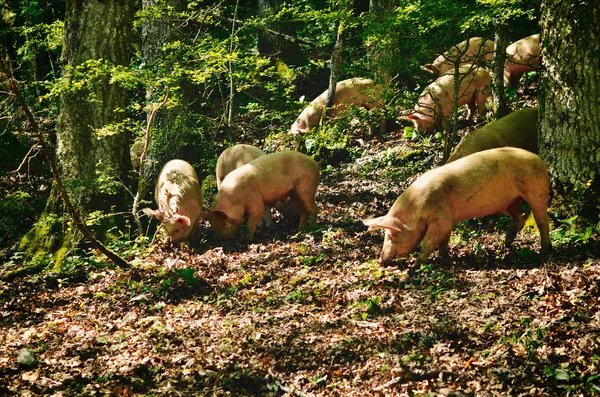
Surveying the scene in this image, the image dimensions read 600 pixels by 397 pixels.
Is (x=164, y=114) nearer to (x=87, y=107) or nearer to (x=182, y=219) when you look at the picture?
(x=87, y=107)

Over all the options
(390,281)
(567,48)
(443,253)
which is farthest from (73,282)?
(567,48)

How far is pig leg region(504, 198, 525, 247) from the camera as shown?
24.5ft

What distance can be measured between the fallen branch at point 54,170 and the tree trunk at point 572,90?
5.69m

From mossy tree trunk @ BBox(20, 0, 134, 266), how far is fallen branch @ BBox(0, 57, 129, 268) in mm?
1683

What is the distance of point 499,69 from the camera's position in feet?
33.4

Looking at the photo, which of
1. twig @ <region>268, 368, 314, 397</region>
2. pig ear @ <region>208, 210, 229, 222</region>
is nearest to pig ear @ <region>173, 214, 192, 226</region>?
pig ear @ <region>208, 210, 229, 222</region>

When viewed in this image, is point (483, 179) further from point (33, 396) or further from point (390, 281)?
point (33, 396)

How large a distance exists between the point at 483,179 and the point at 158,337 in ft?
13.6

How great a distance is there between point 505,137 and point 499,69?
1815 millimetres

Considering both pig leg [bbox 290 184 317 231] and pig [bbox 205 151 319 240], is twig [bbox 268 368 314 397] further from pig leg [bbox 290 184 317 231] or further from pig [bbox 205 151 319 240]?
pig leg [bbox 290 184 317 231]

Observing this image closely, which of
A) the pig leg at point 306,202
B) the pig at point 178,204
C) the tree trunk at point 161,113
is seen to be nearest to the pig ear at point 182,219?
the pig at point 178,204

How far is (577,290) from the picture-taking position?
5617 millimetres

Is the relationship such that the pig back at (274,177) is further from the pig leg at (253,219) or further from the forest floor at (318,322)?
the forest floor at (318,322)

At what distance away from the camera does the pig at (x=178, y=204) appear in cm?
898
